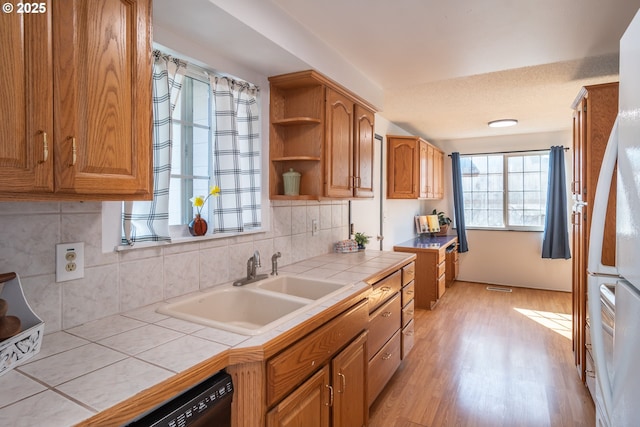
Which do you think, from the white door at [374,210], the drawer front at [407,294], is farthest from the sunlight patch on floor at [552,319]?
the white door at [374,210]

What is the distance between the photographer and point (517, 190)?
5.52m

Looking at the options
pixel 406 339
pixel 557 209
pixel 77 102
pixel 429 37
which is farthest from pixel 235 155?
pixel 557 209

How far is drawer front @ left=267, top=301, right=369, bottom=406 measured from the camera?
3.94 feet

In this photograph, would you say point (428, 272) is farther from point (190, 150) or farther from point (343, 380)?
point (190, 150)

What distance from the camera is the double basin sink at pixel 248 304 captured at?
1.58 meters

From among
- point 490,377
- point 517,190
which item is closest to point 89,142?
point 490,377

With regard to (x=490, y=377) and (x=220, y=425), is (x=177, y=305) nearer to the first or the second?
(x=220, y=425)

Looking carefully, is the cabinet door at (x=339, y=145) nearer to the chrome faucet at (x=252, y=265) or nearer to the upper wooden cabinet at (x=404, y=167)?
the chrome faucet at (x=252, y=265)

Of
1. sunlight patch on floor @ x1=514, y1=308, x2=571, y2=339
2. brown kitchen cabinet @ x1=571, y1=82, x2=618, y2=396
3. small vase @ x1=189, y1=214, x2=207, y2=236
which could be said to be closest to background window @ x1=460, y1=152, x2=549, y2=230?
sunlight patch on floor @ x1=514, y1=308, x2=571, y2=339

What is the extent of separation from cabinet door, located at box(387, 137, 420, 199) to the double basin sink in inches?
104

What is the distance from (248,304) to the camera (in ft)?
5.88

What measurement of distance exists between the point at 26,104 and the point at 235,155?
3.86 ft

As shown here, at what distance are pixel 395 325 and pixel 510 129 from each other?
3.92 meters

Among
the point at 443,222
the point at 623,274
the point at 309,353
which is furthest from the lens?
the point at 443,222
